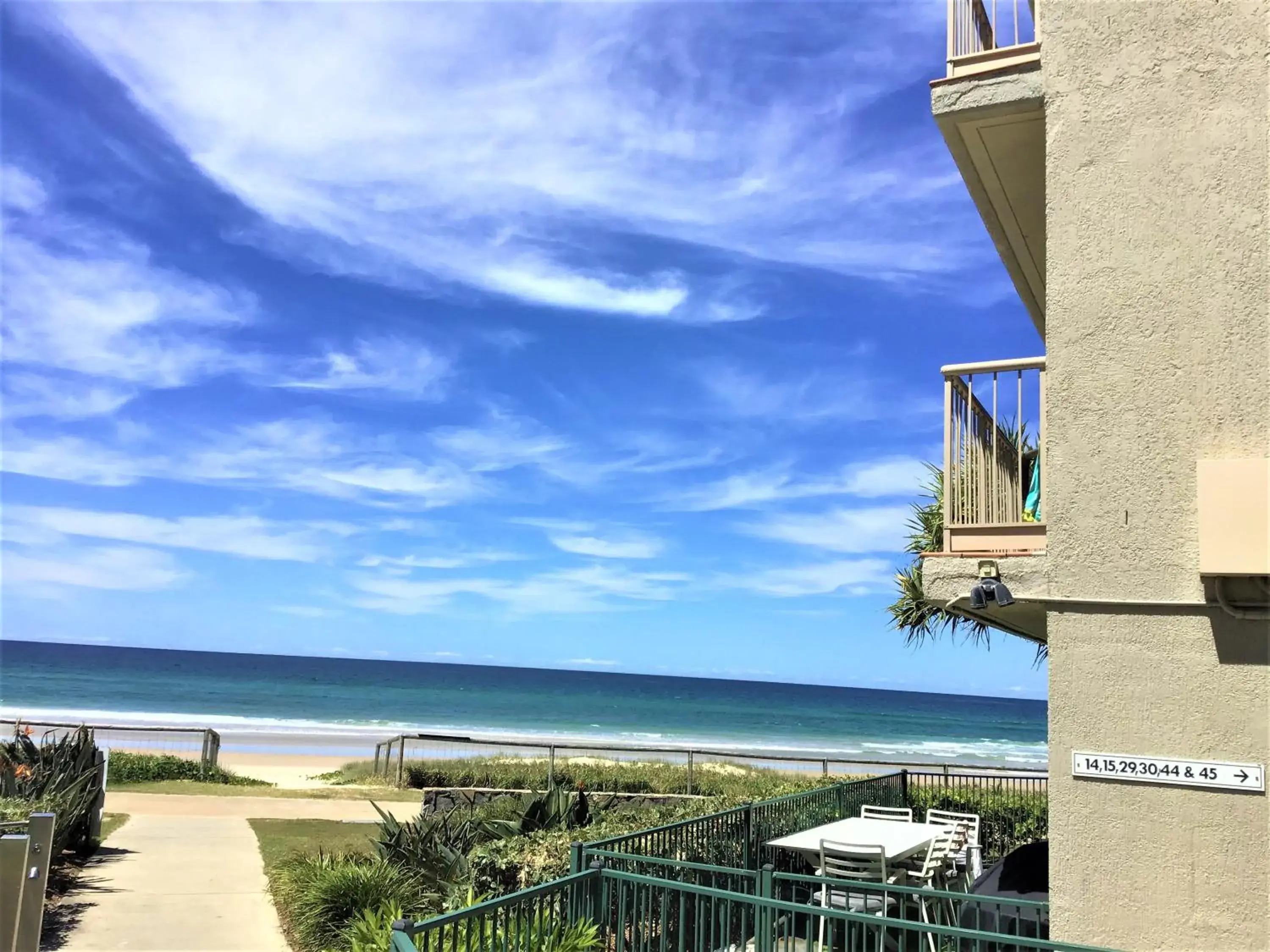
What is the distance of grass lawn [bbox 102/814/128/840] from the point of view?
1301cm

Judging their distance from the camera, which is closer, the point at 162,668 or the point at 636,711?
the point at 636,711

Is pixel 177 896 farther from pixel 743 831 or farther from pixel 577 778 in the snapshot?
pixel 577 778

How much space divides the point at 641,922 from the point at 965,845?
5.88 metres

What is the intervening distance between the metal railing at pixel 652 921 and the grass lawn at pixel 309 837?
597cm

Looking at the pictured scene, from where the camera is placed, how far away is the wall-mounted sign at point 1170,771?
15.3 ft

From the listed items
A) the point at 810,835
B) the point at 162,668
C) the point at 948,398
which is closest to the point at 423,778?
the point at 810,835

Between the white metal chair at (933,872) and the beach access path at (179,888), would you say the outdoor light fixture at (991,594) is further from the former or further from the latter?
the beach access path at (179,888)

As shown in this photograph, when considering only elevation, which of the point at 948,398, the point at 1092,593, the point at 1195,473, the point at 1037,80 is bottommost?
the point at 1092,593

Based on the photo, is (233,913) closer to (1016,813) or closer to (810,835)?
(810,835)

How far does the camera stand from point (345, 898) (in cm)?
792

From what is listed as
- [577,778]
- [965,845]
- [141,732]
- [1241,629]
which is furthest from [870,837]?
[141,732]

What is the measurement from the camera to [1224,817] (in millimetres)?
4715

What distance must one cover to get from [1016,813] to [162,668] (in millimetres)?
100111

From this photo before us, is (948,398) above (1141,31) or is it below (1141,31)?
below
